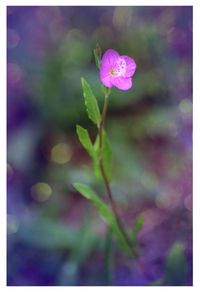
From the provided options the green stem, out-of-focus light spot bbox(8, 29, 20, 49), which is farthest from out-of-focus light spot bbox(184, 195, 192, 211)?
out-of-focus light spot bbox(8, 29, 20, 49)

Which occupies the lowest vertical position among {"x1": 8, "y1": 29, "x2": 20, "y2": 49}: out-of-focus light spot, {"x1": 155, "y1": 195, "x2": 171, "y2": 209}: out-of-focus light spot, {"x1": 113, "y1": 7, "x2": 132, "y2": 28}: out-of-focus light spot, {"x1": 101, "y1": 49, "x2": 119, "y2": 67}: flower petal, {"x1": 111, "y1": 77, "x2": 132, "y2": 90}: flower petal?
{"x1": 155, "y1": 195, "x2": 171, "y2": 209}: out-of-focus light spot

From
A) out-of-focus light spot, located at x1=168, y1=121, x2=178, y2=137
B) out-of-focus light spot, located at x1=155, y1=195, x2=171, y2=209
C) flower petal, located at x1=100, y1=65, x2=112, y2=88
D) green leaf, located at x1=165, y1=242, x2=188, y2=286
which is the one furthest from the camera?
out-of-focus light spot, located at x1=168, y1=121, x2=178, y2=137

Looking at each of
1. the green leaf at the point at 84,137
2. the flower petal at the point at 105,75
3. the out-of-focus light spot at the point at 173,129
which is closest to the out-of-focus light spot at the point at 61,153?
the out-of-focus light spot at the point at 173,129

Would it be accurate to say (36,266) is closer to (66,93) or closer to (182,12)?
(66,93)

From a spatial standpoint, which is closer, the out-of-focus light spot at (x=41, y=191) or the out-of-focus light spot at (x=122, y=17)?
the out-of-focus light spot at (x=41, y=191)

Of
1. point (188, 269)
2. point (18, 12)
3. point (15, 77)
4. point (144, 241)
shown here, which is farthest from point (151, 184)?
point (18, 12)

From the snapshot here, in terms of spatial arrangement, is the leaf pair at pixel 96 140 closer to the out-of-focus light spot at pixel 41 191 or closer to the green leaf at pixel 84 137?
the green leaf at pixel 84 137

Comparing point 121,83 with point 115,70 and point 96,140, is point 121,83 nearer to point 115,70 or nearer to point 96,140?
point 115,70

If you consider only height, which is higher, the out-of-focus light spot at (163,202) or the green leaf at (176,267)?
the out-of-focus light spot at (163,202)

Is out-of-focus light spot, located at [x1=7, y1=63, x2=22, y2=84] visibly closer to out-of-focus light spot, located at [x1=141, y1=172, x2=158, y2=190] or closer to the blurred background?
the blurred background
